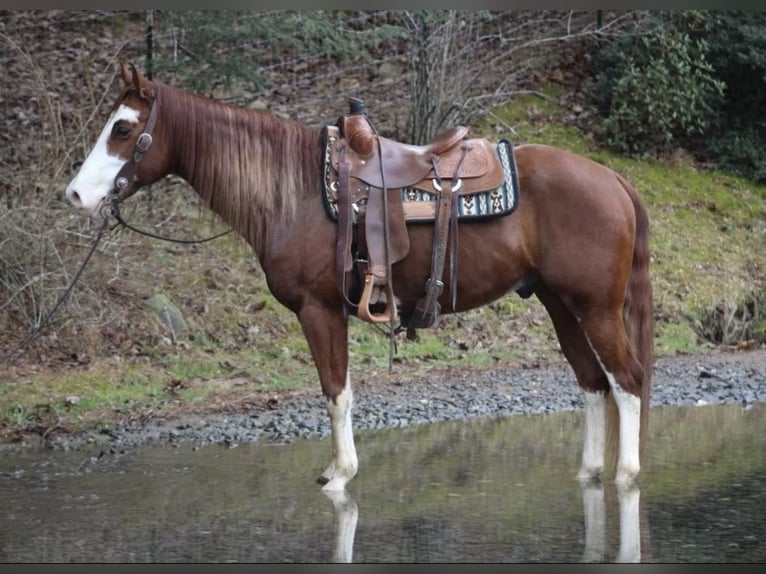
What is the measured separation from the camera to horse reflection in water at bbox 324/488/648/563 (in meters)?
5.20

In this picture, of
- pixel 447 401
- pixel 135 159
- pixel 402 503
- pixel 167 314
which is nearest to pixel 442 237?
pixel 402 503

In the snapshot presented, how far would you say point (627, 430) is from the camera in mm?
6426

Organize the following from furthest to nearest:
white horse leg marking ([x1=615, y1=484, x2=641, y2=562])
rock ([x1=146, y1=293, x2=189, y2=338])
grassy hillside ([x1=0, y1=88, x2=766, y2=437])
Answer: rock ([x1=146, y1=293, x2=189, y2=338])
grassy hillside ([x1=0, y1=88, x2=766, y2=437])
white horse leg marking ([x1=615, y1=484, x2=641, y2=562])

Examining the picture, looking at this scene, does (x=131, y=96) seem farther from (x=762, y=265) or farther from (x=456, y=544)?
(x=762, y=265)

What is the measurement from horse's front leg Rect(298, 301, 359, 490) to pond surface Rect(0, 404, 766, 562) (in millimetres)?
179

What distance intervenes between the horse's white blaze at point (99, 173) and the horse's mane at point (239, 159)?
224mm

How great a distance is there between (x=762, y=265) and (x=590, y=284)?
6.77m

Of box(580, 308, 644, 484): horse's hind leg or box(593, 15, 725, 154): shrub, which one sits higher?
box(580, 308, 644, 484): horse's hind leg

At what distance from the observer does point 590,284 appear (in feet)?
20.7

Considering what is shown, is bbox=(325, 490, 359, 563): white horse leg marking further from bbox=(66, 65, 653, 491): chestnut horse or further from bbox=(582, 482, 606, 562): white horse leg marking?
bbox=(582, 482, 606, 562): white horse leg marking

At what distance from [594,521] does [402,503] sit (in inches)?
39.7

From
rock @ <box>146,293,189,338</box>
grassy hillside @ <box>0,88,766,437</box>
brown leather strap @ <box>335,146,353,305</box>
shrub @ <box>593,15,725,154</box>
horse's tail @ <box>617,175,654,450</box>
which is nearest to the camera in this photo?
brown leather strap @ <box>335,146,353,305</box>

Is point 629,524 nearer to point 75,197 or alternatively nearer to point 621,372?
point 621,372

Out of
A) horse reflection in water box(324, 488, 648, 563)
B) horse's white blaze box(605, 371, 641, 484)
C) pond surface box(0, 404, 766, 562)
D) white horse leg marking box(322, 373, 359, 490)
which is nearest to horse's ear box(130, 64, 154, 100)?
white horse leg marking box(322, 373, 359, 490)
